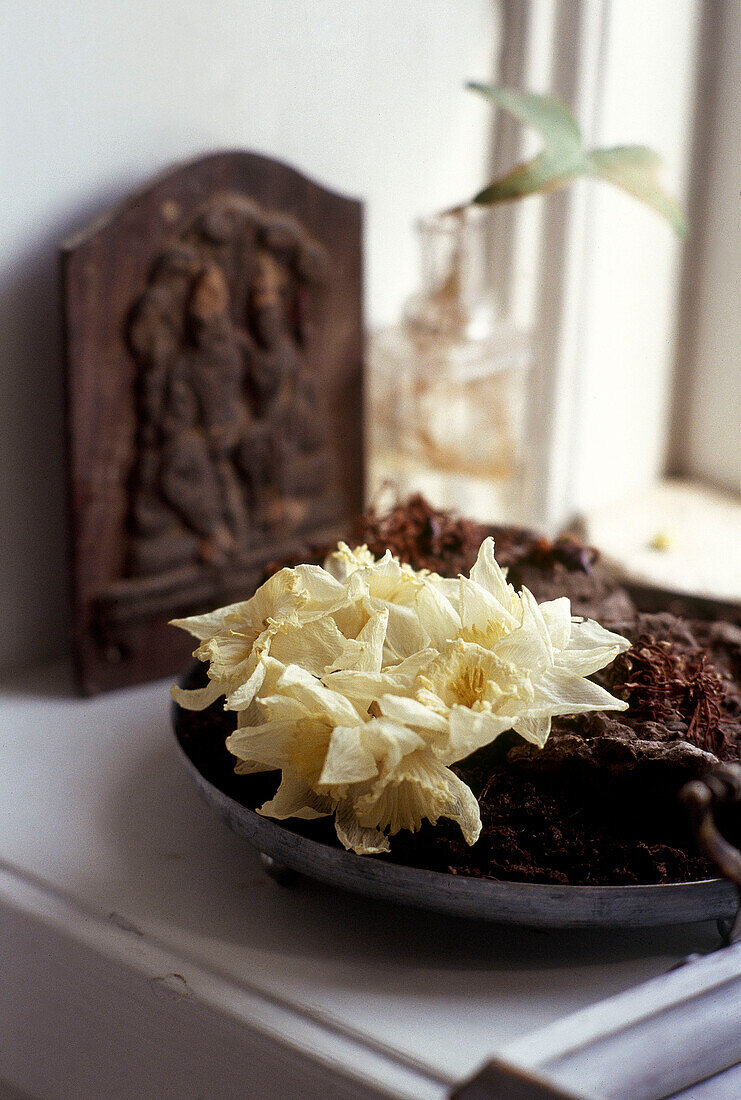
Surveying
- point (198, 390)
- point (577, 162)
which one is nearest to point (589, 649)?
point (198, 390)

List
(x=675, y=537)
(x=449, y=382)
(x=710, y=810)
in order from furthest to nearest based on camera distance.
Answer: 1. (x=675, y=537)
2. (x=449, y=382)
3. (x=710, y=810)

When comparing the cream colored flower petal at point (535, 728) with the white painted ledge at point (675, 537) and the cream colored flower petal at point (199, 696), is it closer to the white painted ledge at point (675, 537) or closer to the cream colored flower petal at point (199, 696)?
the cream colored flower petal at point (199, 696)

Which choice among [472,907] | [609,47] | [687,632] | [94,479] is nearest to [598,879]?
[472,907]

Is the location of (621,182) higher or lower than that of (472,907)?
higher

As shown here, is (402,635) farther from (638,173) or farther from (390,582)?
(638,173)

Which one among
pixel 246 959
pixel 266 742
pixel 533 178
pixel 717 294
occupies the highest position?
pixel 533 178

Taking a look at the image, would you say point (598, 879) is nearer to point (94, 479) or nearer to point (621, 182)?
point (94, 479)

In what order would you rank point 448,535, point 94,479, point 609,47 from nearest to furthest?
point 448,535, point 94,479, point 609,47
